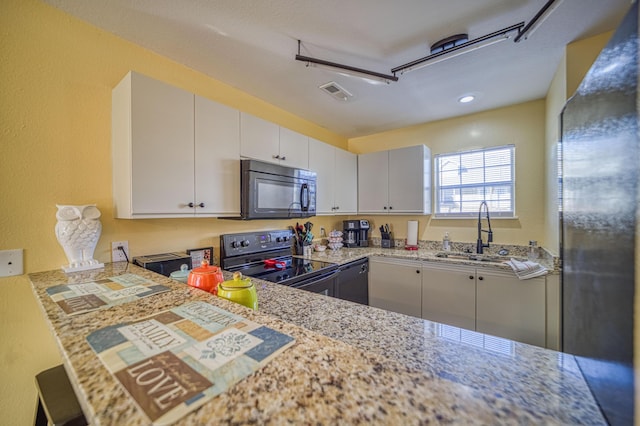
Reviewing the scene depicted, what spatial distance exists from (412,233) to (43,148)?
323 centimetres

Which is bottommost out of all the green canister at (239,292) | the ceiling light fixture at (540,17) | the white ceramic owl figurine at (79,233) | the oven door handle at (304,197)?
the green canister at (239,292)

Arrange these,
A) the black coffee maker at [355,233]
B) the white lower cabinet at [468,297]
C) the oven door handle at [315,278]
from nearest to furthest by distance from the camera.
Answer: the oven door handle at [315,278] < the white lower cabinet at [468,297] < the black coffee maker at [355,233]

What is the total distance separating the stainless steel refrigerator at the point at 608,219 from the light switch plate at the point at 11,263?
7.25 feet

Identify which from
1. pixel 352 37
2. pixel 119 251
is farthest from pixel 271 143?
pixel 119 251

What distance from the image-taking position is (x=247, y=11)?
1380 mm

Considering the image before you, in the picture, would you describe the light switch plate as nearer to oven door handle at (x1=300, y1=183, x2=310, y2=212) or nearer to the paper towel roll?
oven door handle at (x1=300, y1=183, x2=310, y2=212)

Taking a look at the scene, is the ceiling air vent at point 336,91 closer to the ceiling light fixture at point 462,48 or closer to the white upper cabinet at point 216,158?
the ceiling light fixture at point 462,48

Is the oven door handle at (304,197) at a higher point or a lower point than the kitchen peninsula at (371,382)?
higher

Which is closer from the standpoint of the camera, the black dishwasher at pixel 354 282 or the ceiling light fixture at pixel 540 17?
the ceiling light fixture at pixel 540 17

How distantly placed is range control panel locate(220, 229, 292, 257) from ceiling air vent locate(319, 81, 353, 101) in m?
1.42

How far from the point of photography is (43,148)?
135 centimetres

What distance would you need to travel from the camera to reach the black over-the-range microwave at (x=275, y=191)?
191 cm

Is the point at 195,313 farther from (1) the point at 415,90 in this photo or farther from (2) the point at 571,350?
(1) the point at 415,90

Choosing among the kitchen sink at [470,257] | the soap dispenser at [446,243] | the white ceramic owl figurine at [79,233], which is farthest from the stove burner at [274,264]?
the soap dispenser at [446,243]
